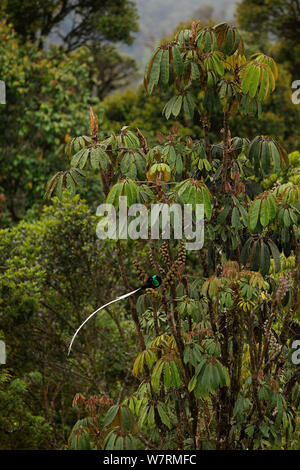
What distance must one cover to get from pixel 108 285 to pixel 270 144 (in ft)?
10.7

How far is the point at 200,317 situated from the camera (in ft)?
9.77

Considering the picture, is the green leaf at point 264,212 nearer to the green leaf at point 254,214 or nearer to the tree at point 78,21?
the green leaf at point 254,214

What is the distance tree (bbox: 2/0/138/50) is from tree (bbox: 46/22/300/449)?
39.9 feet

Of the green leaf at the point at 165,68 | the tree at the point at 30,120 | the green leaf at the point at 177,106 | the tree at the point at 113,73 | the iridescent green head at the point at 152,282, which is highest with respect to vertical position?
the tree at the point at 113,73

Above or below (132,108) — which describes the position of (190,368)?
below

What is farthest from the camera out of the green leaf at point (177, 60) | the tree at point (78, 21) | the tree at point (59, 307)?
the tree at point (78, 21)

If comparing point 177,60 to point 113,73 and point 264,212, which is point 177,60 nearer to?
point 264,212

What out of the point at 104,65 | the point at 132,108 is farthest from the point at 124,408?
the point at 104,65

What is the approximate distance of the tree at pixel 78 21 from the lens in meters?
14.1

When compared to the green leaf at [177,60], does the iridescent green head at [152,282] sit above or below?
below

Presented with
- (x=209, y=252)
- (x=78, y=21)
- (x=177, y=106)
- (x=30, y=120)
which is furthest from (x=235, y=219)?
(x=78, y=21)

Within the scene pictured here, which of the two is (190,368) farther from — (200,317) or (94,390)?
(94,390)

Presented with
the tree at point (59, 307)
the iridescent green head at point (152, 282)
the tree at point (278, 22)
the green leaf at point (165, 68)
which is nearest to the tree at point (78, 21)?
the tree at point (278, 22)

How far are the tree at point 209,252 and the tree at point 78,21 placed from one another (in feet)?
39.9
